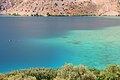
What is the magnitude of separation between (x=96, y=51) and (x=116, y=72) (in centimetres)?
3349

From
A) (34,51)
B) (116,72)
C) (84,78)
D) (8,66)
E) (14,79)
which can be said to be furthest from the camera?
(34,51)

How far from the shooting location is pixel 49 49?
229ft

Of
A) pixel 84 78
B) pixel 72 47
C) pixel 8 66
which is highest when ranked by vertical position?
pixel 72 47

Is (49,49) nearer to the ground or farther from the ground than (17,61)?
farther from the ground

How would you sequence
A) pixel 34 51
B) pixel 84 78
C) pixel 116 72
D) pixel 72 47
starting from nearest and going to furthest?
pixel 84 78 < pixel 116 72 < pixel 34 51 < pixel 72 47

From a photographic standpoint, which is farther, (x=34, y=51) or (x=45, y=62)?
(x=34, y=51)

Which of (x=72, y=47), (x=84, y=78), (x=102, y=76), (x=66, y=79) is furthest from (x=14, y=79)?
(x=72, y=47)

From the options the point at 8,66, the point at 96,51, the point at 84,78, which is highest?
the point at 96,51

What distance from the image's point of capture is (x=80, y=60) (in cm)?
5747

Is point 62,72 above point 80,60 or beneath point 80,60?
beneath

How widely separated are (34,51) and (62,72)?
121 feet

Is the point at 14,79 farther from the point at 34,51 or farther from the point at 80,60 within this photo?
the point at 34,51

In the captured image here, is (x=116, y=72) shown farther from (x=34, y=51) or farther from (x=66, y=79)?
(x=34, y=51)

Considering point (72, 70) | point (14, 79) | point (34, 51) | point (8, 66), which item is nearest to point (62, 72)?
point (72, 70)
